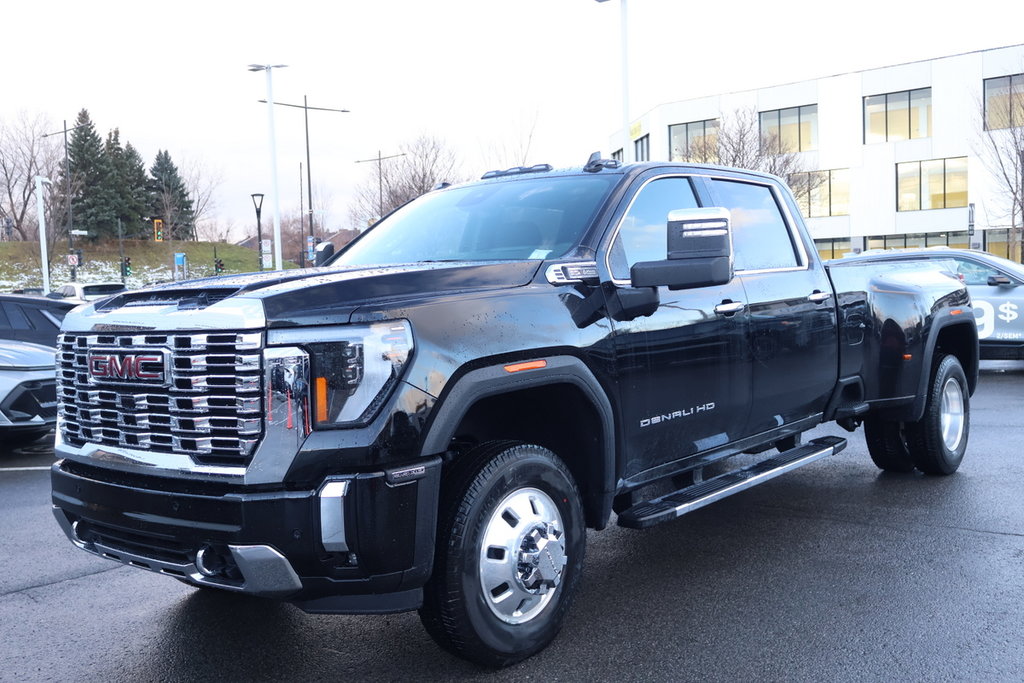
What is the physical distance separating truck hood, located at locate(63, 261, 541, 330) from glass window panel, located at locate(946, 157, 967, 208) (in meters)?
49.5

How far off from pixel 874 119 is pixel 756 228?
48823mm

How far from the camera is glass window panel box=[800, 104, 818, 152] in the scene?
167 ft

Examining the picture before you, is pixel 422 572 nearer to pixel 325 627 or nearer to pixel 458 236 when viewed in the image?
pixel 325 627

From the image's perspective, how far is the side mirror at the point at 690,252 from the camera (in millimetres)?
3994

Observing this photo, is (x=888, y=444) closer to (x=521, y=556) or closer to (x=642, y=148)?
(x=521, y=556)

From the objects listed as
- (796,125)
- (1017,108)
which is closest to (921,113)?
(796,125)

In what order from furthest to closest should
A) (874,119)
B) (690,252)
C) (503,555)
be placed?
(874,119)
(690,252)
(503,555)

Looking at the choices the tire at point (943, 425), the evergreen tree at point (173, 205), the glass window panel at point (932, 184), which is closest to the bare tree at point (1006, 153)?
the glass window panel at point (932, 184)

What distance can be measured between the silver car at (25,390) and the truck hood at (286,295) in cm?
575

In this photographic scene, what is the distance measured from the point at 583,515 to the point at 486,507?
0.66 m

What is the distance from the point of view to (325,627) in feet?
13.8

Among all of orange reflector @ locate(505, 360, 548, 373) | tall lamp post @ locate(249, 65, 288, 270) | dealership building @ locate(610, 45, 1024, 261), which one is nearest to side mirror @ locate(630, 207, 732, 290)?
orange reflector @ locate(505, 360, 548, 373)

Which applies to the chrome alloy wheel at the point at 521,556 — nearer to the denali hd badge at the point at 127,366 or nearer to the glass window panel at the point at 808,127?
the denali hd badge at the point at 127,366

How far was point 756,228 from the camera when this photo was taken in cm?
542
